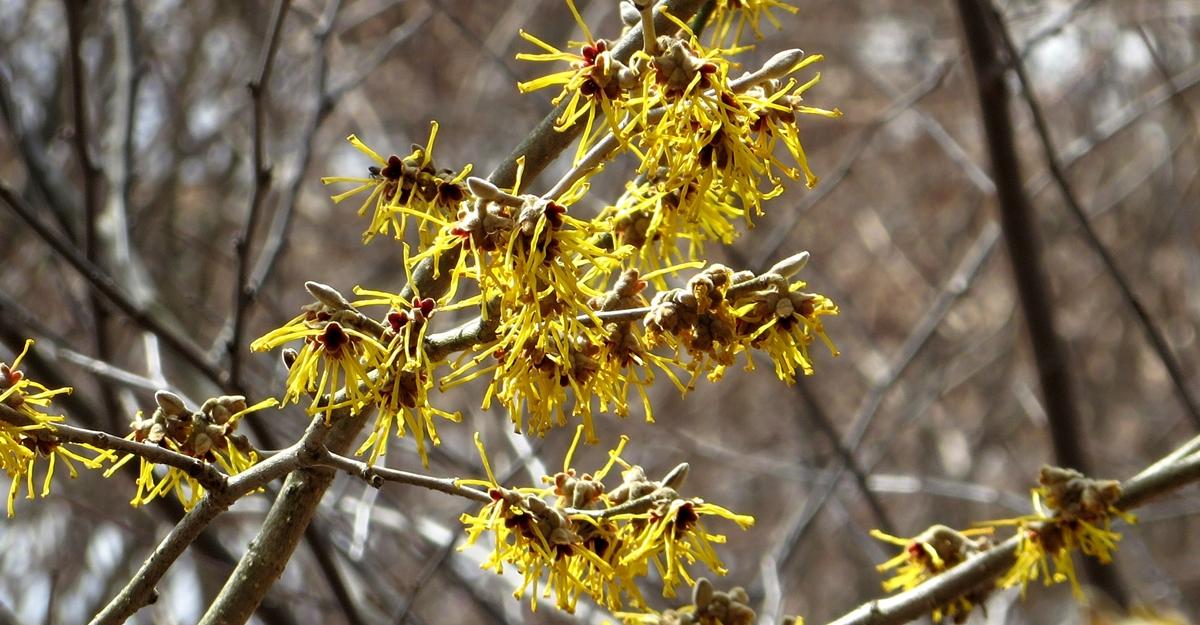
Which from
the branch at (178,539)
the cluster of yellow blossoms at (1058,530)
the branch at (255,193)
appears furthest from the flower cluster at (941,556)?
the branch at (255,193)

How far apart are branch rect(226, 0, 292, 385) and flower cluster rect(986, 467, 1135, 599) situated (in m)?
2.03

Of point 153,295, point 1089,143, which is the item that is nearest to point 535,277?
point 153,295

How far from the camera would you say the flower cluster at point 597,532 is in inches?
74.7

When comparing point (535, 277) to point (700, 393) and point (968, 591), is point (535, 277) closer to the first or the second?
point (968, 591)

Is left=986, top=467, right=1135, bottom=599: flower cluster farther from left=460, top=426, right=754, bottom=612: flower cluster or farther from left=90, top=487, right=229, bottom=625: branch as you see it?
left=90, top=487, right=229, bottom=625: branch

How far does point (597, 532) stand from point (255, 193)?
178 centimetres

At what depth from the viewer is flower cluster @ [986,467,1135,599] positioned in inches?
87.1

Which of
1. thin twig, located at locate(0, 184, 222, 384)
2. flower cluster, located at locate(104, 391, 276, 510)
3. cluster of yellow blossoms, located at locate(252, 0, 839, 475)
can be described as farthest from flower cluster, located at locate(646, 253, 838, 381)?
thin twig, located at locate(0, 184, 222, 384)

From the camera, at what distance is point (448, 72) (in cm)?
852

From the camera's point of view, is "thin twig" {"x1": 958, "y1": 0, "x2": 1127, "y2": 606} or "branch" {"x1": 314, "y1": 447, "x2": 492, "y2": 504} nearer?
"branch" {"x1": 314, "y1": 447, "x2": 492, "y2": 504}

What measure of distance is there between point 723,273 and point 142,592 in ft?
3.20

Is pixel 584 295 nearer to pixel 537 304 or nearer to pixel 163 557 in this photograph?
pixel 537 304

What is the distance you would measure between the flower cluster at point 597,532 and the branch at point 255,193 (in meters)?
1.53

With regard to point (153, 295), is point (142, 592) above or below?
below
